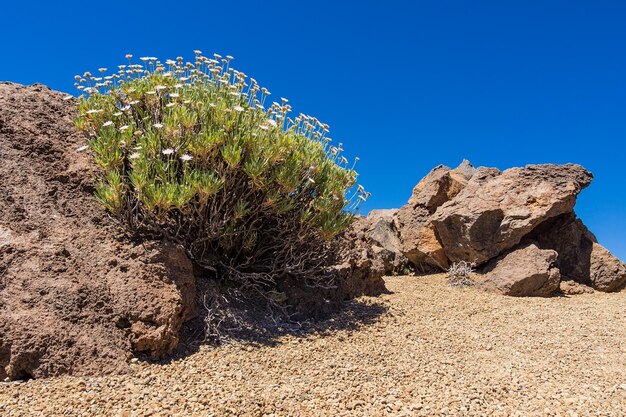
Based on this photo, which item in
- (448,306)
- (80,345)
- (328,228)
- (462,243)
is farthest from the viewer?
(462,243)

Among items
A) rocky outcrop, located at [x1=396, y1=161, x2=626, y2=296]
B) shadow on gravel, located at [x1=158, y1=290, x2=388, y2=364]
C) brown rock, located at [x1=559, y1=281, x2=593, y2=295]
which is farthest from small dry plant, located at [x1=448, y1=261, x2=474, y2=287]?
shadow on gravel, located at [x1=158, y1=290, x2=388, y2=364]

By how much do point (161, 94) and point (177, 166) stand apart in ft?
4.00

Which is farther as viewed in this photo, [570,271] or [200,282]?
[570,271]

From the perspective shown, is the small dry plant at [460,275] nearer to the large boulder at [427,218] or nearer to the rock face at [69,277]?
the large boulder at [427,218]

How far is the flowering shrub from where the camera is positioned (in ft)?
19.1

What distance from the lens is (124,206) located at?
605cm

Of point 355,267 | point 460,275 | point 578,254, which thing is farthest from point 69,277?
point 578,254

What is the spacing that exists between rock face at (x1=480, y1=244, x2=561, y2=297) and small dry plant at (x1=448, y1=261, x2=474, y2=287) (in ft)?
1.02

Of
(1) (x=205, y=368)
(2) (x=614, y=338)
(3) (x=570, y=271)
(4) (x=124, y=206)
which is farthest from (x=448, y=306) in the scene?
(4) (x=124, y=206)

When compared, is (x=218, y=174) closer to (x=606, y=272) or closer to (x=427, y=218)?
(x=427, y=218)

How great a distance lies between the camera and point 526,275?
9.27m

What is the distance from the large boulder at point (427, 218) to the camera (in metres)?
11.0

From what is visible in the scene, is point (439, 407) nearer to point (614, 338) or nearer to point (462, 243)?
point (614, 338)

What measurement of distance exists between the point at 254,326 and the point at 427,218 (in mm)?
6175
